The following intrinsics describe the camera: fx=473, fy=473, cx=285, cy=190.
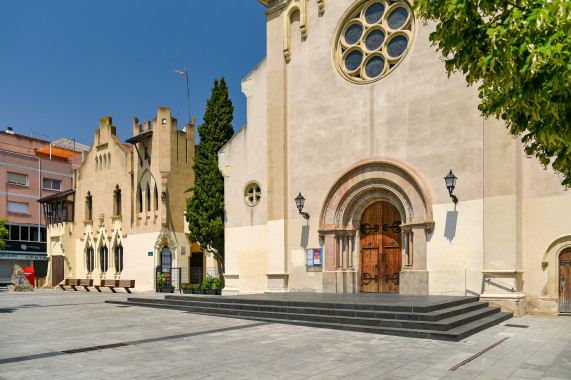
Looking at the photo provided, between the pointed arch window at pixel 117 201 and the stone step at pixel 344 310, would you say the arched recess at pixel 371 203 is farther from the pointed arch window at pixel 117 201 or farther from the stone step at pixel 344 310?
the pointed arch window at pixel 117 201

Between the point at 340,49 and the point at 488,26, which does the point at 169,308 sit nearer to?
the point at 340,49

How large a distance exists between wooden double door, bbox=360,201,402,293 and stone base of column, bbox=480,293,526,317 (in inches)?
132

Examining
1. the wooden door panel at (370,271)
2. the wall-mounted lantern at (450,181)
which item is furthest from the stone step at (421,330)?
the wooden door panel at (370,271)

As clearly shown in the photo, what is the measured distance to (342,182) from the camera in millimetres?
17031

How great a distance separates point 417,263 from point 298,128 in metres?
6.97

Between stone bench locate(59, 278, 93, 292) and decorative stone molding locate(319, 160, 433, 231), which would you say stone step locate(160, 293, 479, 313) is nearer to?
decorative stone molding locate(319, 160, 433, 231)

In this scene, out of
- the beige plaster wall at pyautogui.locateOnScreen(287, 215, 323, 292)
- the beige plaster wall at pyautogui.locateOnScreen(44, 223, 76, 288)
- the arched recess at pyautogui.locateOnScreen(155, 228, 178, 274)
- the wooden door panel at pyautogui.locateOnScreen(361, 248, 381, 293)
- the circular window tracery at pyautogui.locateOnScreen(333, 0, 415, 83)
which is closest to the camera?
the circular window tracery at pyautogui.locateOnScreen(333, 0, 415, 83)

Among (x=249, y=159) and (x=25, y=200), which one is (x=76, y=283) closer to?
(x=25, y=200)

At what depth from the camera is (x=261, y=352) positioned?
332 inches

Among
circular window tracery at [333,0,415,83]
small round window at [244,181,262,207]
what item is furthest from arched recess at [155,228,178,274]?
circular window tracery at [333,0,415,83]

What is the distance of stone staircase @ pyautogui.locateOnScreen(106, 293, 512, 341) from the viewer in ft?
33.3

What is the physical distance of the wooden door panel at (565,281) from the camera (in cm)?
1305

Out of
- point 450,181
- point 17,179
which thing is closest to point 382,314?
point 450,181

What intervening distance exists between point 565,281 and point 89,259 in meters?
30.0
